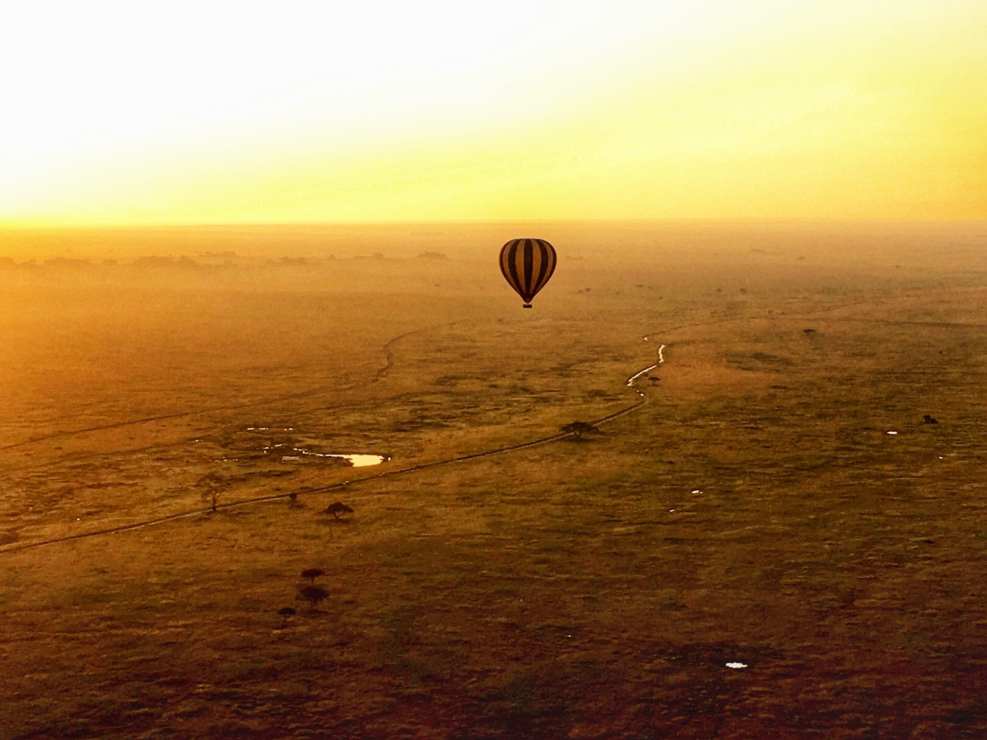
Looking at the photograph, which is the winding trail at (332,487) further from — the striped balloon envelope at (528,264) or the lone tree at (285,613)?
the striped balloon envelope at (528,264)

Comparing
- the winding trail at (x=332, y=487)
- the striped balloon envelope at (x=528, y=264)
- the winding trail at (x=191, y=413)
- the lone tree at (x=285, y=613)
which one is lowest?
the lone tree at (x=285, y=613)

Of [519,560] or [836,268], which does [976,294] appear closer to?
[836,268]

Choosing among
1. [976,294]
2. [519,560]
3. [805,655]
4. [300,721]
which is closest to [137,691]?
[300,721]

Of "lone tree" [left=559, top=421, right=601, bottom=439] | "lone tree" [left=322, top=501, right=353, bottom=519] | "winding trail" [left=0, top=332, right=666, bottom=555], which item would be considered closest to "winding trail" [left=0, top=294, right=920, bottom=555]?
"winding trail" [left=0, top=332, right=666, bottom=555]

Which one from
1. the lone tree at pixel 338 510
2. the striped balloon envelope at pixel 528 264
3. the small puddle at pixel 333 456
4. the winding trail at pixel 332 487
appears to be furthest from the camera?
the striped balloon envelope at pixel 528 264

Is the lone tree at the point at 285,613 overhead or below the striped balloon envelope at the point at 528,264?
below

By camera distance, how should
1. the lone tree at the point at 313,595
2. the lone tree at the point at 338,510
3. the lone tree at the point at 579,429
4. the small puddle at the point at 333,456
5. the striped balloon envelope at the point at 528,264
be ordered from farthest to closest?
the striped balloon envelope at the point at 528,264 → the lone tree at the point at 579,429 → the small puddle at the point at 333,456 → the lone tree at the point at 338,510 → the lone tree at the point at 313,595

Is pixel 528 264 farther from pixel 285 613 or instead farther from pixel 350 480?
pixel 285 613

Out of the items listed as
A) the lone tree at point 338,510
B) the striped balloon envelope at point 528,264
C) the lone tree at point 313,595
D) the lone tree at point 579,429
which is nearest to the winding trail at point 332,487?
the lone tree at point 579,429
